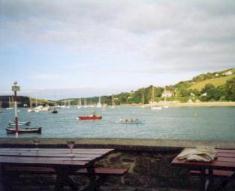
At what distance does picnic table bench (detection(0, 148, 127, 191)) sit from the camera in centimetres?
432

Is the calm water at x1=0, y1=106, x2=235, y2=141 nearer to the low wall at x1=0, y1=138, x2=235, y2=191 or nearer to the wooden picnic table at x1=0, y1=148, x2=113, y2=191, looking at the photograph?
the low wall at x1=0, y1=138, x2=235, y2=191

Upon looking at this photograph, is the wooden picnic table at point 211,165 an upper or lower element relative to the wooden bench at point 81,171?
upper

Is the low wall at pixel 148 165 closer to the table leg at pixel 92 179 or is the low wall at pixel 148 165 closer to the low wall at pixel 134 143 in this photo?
the low wall at pixel 134 143

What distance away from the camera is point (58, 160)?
4422mm

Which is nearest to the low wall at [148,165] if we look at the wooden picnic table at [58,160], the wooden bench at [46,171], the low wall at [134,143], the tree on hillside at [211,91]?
the low wall at [134,143]

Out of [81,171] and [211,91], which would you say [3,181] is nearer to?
[81,171]

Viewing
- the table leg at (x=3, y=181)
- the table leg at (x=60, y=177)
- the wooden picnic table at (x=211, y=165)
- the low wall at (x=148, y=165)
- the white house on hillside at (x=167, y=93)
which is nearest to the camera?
the wooden picnic table at (x=211, y=165)

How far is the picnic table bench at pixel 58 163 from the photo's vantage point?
4.32 m

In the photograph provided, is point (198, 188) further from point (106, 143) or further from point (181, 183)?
point (106, 143)

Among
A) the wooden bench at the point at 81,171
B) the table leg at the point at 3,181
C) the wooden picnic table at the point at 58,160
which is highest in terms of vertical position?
the wooden picnic table at the point at 58,160

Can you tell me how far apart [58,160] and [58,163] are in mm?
154

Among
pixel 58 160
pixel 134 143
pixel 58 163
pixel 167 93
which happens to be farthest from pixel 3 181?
pixel 167 93

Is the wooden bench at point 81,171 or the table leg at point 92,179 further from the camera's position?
the wooden bench at point 81,171

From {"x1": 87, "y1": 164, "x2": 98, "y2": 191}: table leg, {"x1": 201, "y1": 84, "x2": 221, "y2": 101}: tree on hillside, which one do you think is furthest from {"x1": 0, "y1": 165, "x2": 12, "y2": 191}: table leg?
{"x1": 201, "y1": 84, "x2": 221, "y2": 101}: tree on hillside
